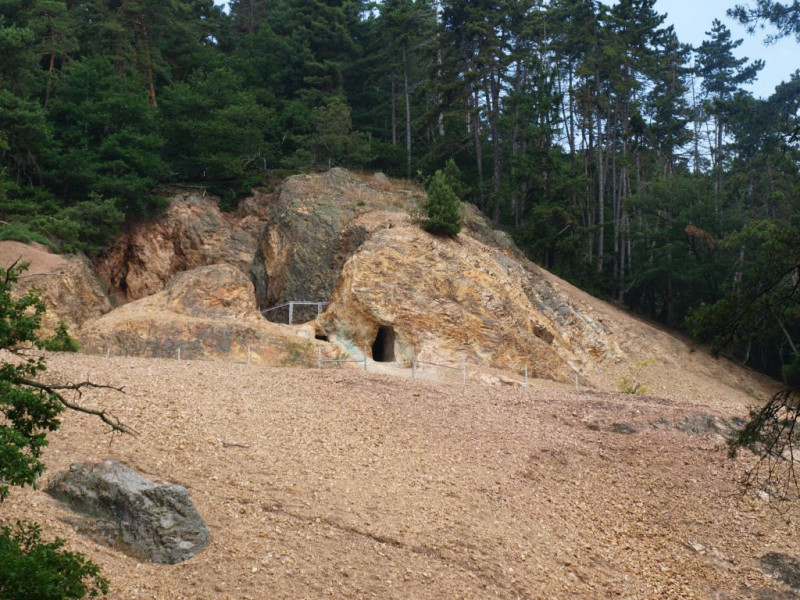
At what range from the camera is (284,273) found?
97.9ft

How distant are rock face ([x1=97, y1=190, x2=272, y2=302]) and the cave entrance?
29.2 ft

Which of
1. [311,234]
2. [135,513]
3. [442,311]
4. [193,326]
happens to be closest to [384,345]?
[442,311]

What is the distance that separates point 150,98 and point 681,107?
3050 centimetres

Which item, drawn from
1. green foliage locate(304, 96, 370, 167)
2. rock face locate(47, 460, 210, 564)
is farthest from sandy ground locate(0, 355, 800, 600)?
green foliage locate(304, 96, 370, 167)

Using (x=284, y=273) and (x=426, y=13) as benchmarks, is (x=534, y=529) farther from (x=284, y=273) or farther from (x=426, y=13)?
(x=426, y=13)

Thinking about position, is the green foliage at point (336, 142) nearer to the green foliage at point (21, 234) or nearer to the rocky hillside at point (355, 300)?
the rocky hillside at point (355, 300)

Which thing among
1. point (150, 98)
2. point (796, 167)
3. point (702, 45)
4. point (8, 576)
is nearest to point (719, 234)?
point (796, 167)

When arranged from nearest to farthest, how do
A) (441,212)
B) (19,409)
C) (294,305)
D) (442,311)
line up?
1. (19,409)
2. (442,311)
3. (441,212)
4. (294,305)

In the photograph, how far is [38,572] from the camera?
7.14 meters

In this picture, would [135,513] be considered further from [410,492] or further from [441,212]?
[441,212]

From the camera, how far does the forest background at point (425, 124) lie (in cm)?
3256

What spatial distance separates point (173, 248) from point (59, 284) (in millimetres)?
8574

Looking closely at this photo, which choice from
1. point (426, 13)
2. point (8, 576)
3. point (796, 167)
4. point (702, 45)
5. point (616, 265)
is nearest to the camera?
point (8, 576)

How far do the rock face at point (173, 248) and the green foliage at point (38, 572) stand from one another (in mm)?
26073
